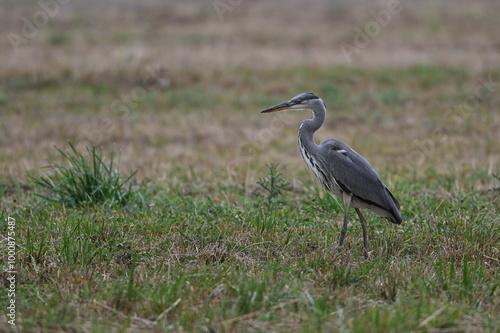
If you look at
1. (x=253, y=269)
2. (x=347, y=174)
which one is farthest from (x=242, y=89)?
(x=253, y=269)

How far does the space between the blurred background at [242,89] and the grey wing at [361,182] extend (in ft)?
8.68

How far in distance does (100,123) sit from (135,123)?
2.29ft

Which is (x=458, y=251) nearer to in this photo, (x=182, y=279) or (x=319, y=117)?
(x=319, y=117)

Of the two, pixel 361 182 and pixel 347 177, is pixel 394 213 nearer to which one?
pixel 361 182

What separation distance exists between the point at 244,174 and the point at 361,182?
3538mm

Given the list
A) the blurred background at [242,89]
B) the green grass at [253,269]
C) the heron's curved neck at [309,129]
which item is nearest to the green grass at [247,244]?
the green grass at [253,269]

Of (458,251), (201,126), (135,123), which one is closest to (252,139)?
A: (201,126)

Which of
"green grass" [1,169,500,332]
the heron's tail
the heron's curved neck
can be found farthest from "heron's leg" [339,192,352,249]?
the heron's curved neck

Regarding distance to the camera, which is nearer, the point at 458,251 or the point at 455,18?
the point at 458,251

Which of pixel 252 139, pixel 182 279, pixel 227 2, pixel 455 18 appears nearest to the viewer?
pixel 182 279

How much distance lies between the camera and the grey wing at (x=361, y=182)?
5750 millimetres

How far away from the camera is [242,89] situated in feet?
50.7

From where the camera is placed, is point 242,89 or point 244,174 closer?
point 244,174

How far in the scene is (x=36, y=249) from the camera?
5.28 m
